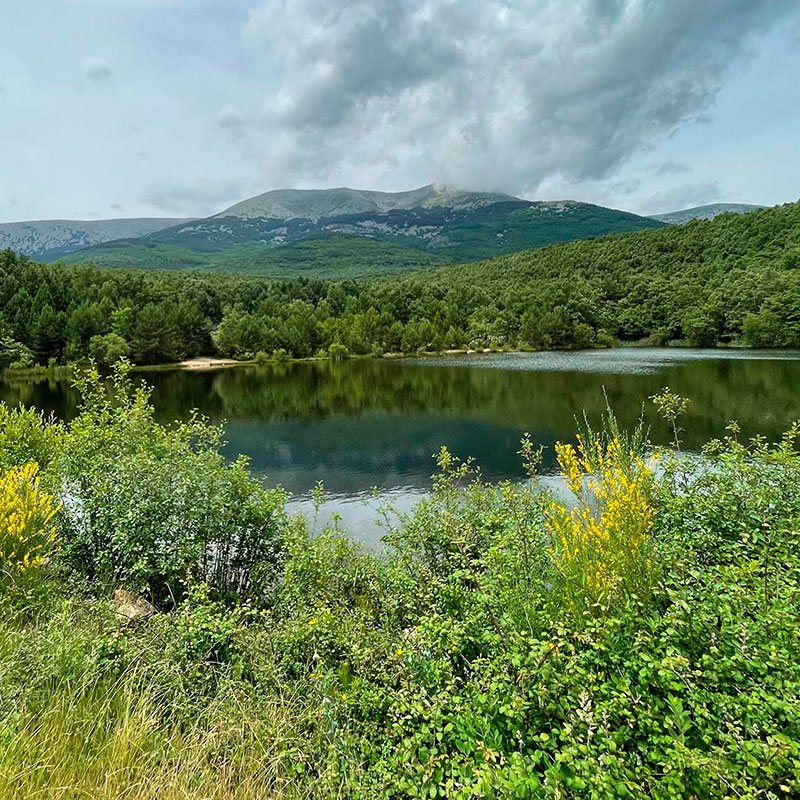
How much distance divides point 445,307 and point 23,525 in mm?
76910

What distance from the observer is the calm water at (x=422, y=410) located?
47.8ft

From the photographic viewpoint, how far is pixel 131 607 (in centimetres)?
508

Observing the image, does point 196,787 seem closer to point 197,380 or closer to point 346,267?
point 197,380

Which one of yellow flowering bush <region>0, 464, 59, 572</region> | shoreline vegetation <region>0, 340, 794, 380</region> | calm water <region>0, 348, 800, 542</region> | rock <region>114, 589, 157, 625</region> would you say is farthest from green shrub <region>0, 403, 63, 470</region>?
shoreline vegetation <region>0, 340, 794, 380</region>

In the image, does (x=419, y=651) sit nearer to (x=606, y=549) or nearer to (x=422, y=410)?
(x=606, y=549)

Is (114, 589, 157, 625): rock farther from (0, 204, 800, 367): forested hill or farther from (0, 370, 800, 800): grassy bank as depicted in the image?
(0, 204, 800, 367): forested hill

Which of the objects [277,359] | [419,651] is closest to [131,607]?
[419,651]

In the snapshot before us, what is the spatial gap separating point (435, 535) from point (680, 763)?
143 inches

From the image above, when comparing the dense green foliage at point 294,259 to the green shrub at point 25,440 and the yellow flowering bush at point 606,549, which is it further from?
the yellow flowering bush at point 606,549

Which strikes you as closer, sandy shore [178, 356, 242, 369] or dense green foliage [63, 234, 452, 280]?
sandy shore [178, 356, 242, 369]

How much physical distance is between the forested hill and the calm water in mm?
17007

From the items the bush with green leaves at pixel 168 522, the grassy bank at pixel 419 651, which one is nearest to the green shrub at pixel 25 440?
the bush with green leaves at pixel 168 522

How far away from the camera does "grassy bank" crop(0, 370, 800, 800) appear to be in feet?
7.69

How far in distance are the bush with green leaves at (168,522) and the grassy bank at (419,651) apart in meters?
0.04
